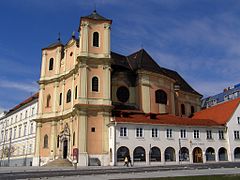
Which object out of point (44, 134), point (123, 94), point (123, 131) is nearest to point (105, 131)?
point (123, 131)

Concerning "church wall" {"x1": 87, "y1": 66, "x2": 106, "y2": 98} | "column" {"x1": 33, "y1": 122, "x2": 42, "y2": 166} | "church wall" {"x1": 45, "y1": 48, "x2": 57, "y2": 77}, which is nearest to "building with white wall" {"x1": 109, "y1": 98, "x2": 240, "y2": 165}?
"church wall" {"x1": 87, "y1": 66, "x2": 106, "y2": 98}

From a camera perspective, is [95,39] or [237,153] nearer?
[237,153]

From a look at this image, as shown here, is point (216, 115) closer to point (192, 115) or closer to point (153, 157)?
point (192, 115)

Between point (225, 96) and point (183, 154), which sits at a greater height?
point (225, 96)

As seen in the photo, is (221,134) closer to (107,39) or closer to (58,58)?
(107,39)

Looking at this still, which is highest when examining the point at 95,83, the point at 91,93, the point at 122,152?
the point at 95,83

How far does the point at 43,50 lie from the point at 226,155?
3504 centimetres

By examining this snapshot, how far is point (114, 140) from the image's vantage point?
41.6m

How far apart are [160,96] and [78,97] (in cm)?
1568

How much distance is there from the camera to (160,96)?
5438 cm

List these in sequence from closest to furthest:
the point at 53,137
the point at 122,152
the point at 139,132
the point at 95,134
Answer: the point at 122,152, the point at 139,132, the point at 95,134, the point at 53,137

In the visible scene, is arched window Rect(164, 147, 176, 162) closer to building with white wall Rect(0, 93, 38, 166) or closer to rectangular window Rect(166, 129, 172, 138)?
rectangular window Rect(166, 129, 172, 138)

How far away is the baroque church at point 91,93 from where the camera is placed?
4447 cm

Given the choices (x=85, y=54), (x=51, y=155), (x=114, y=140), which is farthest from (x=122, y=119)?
(x=51, y=155)
